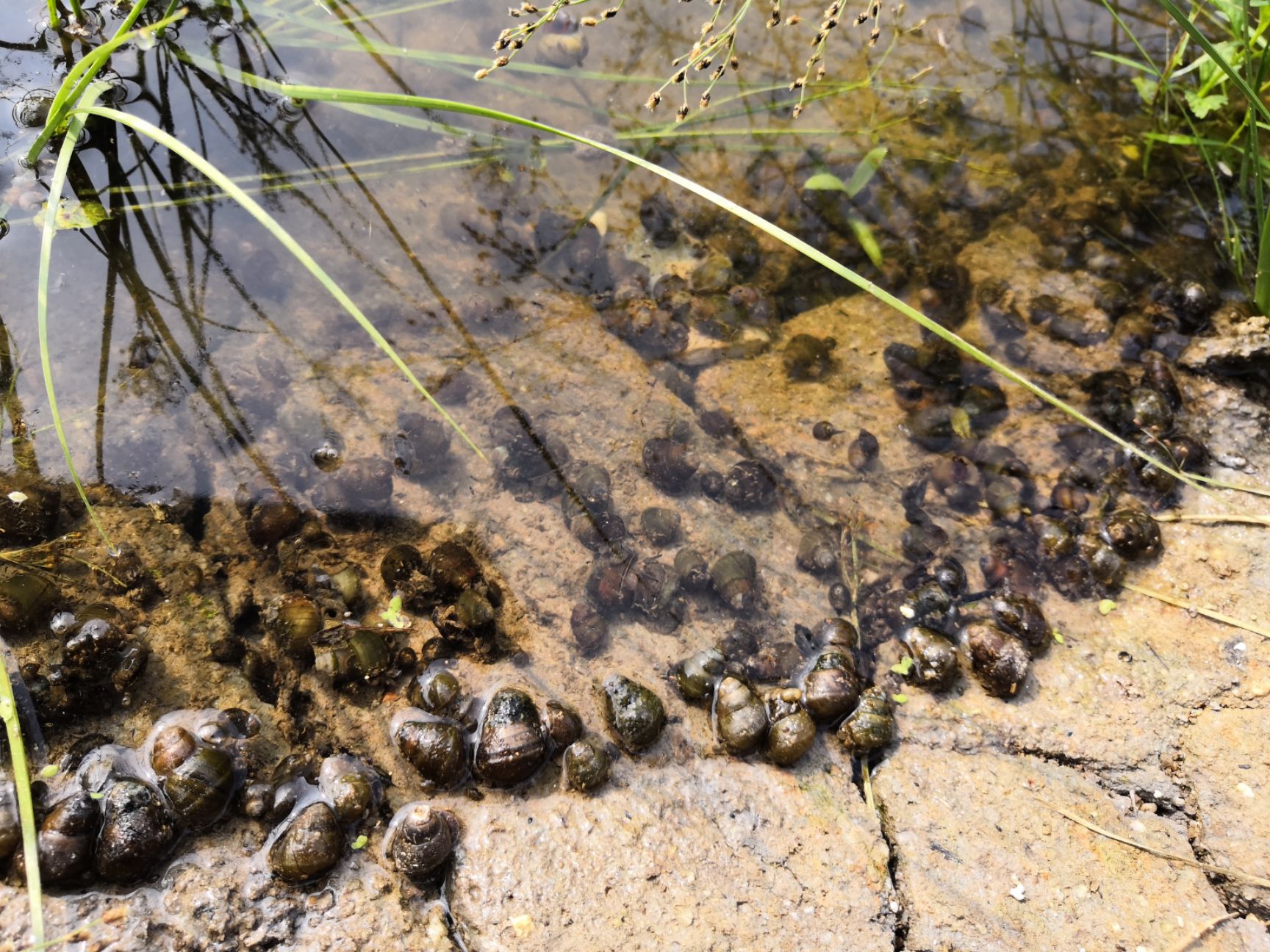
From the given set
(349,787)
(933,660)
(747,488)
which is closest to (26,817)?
(349,787)

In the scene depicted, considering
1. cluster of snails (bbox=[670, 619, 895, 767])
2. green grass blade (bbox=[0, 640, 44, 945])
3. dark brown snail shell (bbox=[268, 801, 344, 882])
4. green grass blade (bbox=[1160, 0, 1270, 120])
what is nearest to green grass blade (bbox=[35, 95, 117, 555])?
green grass blade (bbox=[0, 640, 44, 945])

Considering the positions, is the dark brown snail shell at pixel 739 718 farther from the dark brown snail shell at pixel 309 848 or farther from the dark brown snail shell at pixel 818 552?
the dark brown snail shell at pixel 309 848

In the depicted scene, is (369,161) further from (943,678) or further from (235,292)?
(943,678)

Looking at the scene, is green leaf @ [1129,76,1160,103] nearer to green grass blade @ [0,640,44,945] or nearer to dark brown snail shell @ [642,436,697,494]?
dark brown snail shell @ [642,436,697,494]

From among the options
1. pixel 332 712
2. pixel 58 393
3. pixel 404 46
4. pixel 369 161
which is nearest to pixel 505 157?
pixel 369 161

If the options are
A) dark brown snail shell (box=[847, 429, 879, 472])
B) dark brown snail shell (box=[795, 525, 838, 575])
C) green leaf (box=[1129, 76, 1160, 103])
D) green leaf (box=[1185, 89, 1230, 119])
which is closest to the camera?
dark brown snail shell (box=[795, 525, 838, 575])
